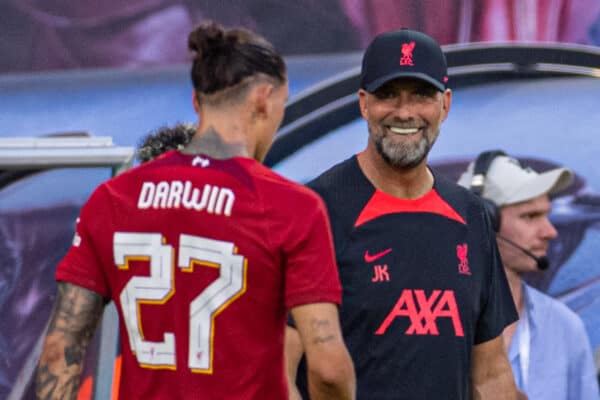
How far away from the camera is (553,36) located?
4305 mm

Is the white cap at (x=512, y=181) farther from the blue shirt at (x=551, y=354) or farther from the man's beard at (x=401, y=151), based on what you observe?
the man's beard at (x=401, y=151)

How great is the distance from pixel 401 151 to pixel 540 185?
129cm

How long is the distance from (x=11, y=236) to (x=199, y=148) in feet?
5.88

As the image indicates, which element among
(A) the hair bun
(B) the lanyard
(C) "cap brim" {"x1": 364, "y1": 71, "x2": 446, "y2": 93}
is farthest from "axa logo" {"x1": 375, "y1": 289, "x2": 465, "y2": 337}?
(B) the lanyard

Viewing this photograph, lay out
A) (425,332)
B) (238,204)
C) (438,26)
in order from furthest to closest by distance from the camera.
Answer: (438,26), (425,332), (238,204)

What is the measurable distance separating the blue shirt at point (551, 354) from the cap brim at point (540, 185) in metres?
0.32

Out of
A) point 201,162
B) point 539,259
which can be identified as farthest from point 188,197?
point 539,259

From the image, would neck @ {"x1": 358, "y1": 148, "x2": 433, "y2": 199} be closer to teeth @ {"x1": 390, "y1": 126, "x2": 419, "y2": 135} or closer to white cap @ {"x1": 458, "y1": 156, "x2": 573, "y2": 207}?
teeth @ {"x1": 390, "y1": 126, "x2": 419, "y2": 135}

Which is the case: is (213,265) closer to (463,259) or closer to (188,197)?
(188,197)

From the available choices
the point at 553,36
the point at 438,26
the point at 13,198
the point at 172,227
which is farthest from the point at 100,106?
the point at 172,227

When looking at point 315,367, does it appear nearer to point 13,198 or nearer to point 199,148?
point 199,148

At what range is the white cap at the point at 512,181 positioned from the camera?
4.12 metres

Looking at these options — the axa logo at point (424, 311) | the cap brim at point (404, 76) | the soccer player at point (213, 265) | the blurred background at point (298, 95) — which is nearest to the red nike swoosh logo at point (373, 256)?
the axa logo at point (424, 311)

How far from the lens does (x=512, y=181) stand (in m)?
4.13
